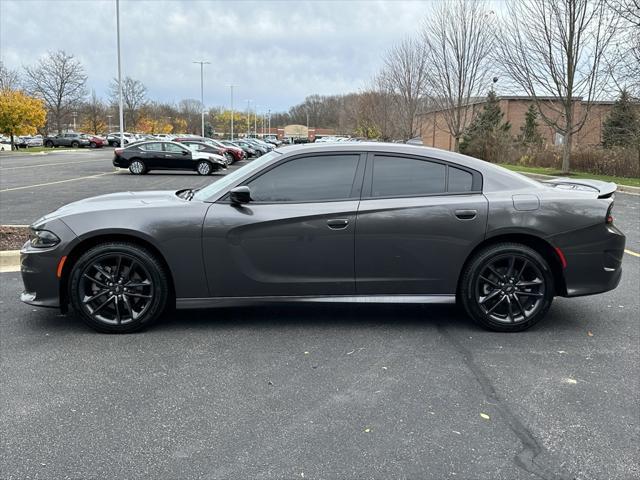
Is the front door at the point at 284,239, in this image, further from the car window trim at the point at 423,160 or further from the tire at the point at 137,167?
the tire at the point at 137,167

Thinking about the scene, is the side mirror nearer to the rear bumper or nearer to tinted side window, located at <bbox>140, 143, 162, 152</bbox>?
the rear bumper

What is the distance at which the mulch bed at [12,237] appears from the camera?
23.2 feet

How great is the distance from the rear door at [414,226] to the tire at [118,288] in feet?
5.37

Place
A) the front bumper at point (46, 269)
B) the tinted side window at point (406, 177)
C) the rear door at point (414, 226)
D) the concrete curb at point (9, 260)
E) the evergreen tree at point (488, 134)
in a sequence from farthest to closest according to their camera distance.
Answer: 1. the evergreen tree at point (488, 134)
2. the concrete curb at point (9, 260)
3. the tinted side window at point (406, 177)
4. the rear door at point (414, 226)
5. the front bumper at point (46, 269)

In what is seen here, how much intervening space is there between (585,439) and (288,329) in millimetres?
2405

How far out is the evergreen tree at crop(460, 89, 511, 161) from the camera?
3519 cm

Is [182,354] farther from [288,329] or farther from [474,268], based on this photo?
[474,268]

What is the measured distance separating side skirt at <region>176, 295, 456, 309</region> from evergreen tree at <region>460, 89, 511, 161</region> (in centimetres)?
3222

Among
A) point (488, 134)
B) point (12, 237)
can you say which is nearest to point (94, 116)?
point (488, 134)

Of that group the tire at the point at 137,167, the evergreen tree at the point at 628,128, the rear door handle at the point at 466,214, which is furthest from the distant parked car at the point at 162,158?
the rear door handle at the point at 466,214

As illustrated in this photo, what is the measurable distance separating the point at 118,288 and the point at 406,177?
250 centimetres

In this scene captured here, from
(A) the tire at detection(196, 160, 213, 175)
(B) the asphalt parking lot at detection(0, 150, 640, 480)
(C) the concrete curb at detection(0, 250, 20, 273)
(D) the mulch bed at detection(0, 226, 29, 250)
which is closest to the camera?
(B) the asphalt parking lot at detection(0, 150, 640, 480)

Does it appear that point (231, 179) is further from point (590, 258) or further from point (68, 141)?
point (68, 141)

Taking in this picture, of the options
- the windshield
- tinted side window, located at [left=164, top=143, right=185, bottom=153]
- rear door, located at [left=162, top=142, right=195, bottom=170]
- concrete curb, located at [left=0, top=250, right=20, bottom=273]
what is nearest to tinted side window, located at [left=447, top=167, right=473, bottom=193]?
the windshield
